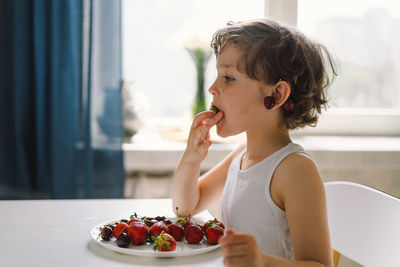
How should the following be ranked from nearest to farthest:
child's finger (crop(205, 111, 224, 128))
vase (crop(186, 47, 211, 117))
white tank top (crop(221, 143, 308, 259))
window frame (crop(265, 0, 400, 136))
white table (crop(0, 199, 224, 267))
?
white table (crop(0, 199, 224, 267)), white tank top (crop(221, 143, 308, 259)), child's finger (crop(205, 111, 224, 128)), vase (crop(186, 47, 211, 117)), window frame (crop(265, 0, 400, 136))

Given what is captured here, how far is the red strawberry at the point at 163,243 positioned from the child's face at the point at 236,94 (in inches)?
12.6

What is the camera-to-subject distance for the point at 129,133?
2135 mm

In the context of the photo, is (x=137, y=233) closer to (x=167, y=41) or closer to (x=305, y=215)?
(x=305, y=215)

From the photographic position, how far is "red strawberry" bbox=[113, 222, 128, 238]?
3.22ft

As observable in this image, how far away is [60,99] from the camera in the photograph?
6.47ft

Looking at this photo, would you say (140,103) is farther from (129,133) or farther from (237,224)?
(237,224)

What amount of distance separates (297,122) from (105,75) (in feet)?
3.50

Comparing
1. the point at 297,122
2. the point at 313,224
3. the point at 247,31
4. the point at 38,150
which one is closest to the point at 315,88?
the point at 297,122

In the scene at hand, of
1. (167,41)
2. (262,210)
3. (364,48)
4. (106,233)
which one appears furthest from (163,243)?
(364,48)

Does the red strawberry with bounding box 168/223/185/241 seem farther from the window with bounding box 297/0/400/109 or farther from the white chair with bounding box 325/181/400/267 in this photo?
the window with bounding box 297/0/400/109

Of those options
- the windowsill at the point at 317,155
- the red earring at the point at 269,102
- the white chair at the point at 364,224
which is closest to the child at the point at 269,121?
the red earring at the point at 269,102

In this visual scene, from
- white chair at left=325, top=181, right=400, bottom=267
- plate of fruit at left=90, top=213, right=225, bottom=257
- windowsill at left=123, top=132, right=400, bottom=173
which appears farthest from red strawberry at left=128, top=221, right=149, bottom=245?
windowsill at left=123, top=132, right=400, bottom=173

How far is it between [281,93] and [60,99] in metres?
1.15

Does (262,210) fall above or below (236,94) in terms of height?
below
